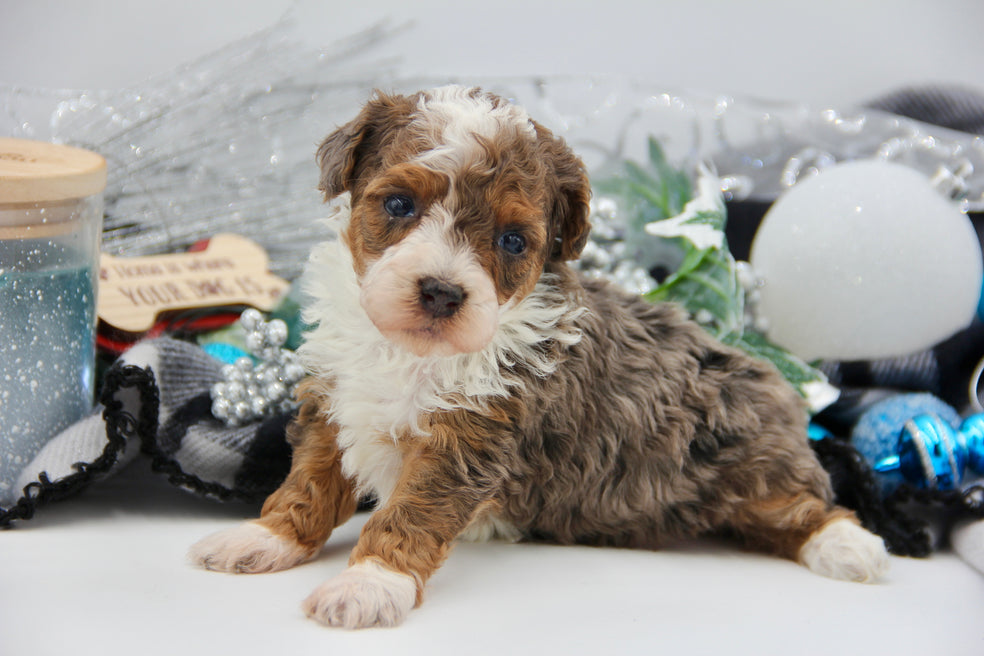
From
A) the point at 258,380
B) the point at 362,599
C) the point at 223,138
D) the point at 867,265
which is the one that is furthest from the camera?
the point at 223,138

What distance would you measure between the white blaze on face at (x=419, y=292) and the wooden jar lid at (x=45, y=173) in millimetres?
929

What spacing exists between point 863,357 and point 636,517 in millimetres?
1358

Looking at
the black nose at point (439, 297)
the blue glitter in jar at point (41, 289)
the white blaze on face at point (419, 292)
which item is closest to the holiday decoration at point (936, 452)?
the white blaze on face at point (419, 292)

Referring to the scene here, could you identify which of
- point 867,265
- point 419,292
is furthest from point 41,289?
point 867,265

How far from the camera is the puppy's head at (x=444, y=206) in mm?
1885

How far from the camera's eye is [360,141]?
211 centimetres

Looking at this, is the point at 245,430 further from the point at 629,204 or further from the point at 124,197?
the point at 629,204

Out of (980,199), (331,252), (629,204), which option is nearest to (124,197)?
(331,252)

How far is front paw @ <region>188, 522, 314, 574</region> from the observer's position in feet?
6.86

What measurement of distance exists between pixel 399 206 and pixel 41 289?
1.08 m

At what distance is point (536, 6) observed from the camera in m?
4.32

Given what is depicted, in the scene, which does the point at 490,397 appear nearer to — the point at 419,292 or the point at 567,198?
the point at 419,292

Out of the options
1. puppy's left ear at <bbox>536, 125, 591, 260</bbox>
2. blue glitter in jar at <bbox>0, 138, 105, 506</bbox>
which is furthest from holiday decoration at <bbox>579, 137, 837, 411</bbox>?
blue glitter in jar at <bbox>0, 138, 105, 506</bbox>

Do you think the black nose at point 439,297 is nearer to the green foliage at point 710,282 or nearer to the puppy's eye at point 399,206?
the puppy's eye at point 399,206
